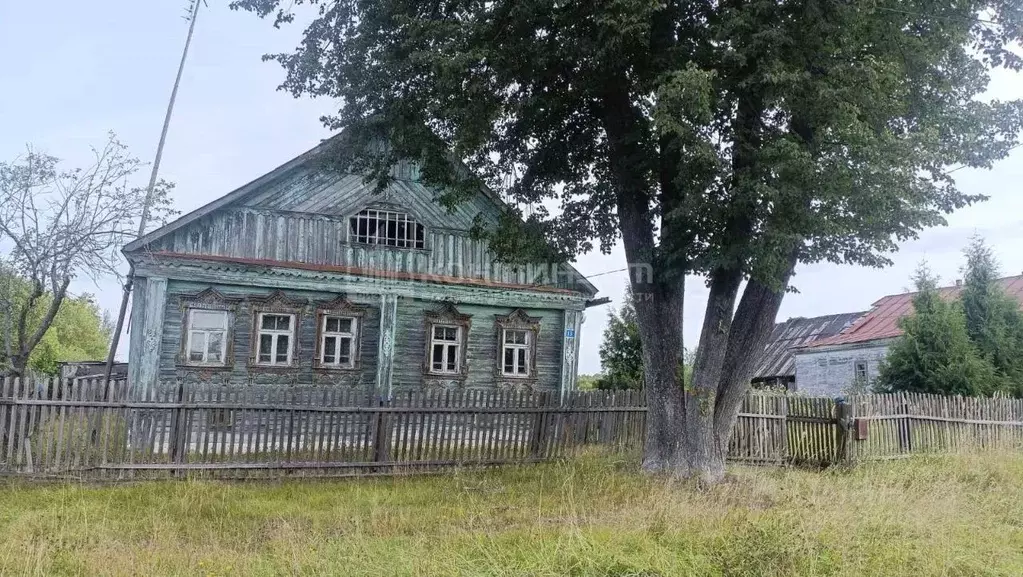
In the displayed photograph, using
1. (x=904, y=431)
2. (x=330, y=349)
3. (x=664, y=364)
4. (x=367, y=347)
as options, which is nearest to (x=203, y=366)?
(x=330, y=349)

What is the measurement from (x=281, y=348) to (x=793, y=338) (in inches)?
1055

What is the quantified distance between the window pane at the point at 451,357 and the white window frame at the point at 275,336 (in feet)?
12.0

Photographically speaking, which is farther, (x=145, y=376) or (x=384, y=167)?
(x=145, y=376)

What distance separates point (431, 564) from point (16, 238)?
12736mm

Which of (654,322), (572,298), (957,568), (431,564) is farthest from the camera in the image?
(572,298)

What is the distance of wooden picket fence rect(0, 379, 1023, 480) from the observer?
9312mm

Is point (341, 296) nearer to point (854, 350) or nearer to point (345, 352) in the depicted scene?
point (345, 352)

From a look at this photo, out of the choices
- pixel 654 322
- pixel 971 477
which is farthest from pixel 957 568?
pixel 971 477

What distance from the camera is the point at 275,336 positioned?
1612 cm

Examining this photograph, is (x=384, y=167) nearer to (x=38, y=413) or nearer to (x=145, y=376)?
(x=38, y=413)

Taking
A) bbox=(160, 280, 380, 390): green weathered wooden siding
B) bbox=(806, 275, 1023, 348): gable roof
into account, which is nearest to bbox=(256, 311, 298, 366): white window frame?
bbox=(160, 280, 380, 390): green weathered wooden siding

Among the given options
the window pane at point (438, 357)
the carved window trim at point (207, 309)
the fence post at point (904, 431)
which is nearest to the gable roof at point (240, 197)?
the carved window trim at point (207, 309)

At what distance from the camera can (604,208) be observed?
11.9 meters

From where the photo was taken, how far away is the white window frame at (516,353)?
709 inches
